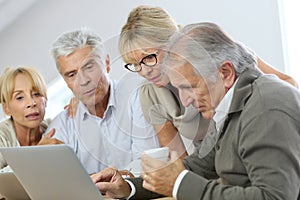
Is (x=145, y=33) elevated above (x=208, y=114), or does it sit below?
above

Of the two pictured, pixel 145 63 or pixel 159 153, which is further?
pixel 145 63

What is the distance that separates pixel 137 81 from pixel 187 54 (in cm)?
30

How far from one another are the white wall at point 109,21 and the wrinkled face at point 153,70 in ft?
5.01

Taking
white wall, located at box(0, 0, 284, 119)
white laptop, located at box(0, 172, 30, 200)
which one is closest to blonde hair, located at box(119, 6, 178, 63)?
white laptop, located at box(0, 172, 30, 200)

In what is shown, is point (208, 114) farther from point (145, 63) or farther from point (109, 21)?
point (109, 21)

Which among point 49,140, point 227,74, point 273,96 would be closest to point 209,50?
point 227,74

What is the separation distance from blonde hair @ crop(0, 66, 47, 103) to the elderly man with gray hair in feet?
3.57

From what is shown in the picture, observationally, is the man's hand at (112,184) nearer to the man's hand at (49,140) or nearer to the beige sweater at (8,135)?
the man's hand at (49,140)

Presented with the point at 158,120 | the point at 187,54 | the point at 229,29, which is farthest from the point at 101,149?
the point at 229,29

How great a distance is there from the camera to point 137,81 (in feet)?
5.18

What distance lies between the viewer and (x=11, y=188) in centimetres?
171

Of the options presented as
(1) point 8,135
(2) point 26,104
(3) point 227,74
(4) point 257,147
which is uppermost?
(3) point 227,74

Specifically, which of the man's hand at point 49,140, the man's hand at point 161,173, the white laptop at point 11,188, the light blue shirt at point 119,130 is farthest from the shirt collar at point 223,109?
the man's hand at point 49,140

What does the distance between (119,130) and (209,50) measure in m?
0.43
